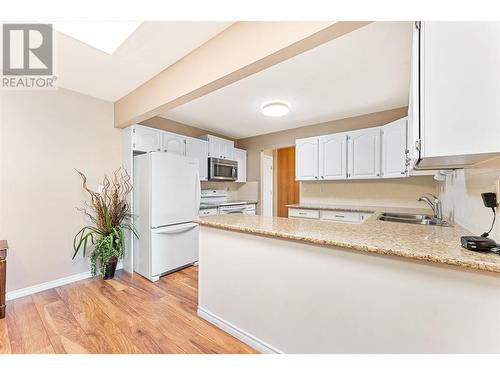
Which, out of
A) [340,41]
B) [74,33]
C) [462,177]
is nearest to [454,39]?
[340,41]

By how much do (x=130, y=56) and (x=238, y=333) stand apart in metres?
2.50

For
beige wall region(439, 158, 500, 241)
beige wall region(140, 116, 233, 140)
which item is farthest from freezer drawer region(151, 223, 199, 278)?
beige wall region(439, 158, 500, 241)

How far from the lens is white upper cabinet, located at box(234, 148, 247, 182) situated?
482cm

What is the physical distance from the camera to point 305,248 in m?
1.31

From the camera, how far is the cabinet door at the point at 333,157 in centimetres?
347

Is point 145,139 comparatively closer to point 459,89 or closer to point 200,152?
point 200,152

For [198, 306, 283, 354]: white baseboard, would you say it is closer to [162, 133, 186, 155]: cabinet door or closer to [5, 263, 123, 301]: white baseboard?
[5, 263, 123, 301]: white baseboard

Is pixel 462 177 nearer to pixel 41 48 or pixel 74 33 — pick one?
pixel 74 33

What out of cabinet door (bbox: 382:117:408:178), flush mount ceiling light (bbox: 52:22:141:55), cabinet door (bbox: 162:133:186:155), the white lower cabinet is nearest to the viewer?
flush mount ceiling light (bbox: 52:22:141:55)

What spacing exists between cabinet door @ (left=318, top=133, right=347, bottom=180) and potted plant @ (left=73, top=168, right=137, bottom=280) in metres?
3.05

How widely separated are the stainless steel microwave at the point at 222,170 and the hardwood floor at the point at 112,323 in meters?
2.10

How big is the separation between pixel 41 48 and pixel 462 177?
3547 mm

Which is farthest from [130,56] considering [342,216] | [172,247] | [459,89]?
[342,216]

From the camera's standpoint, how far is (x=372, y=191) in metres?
3.55
